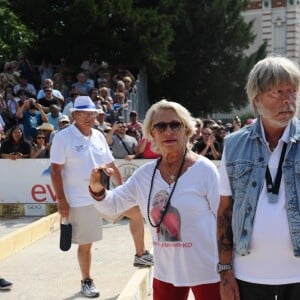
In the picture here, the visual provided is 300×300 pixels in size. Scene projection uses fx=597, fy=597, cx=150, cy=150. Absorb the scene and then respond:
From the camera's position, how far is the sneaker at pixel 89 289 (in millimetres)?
5949

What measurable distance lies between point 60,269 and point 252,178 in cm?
500

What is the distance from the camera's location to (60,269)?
7.27m

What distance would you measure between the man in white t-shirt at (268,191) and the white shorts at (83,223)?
3182 millimetres

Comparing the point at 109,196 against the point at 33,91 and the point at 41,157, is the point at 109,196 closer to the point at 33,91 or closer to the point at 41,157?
the point at 41,157

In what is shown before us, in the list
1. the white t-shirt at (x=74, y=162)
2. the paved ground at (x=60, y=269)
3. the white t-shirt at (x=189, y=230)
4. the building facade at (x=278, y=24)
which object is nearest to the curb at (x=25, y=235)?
the paved ground at (x=60, y=269)

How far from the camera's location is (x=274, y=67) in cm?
267

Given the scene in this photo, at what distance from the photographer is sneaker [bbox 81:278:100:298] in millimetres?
5949

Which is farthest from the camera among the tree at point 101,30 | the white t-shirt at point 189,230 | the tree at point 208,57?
the tree at point 208,57

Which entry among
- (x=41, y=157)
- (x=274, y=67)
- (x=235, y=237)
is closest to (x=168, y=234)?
(x=235, y=237)

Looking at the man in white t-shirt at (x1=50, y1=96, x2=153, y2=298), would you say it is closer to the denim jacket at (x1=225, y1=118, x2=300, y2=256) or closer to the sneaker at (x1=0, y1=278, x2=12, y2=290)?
the sneaker at (x1=0, y1=278, x2=12, y2=290)

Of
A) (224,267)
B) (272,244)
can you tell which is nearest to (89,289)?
(224,267)

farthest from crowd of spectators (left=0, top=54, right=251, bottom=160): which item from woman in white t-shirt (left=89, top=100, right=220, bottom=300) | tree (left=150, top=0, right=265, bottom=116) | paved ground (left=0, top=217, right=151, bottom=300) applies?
tree (left=150, top=0, right=265, bottom=116)

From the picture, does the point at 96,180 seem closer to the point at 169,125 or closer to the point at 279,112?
the point at 169,125

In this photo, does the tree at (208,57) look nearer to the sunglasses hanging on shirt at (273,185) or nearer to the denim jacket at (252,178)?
the denim jacket at (252,178)
